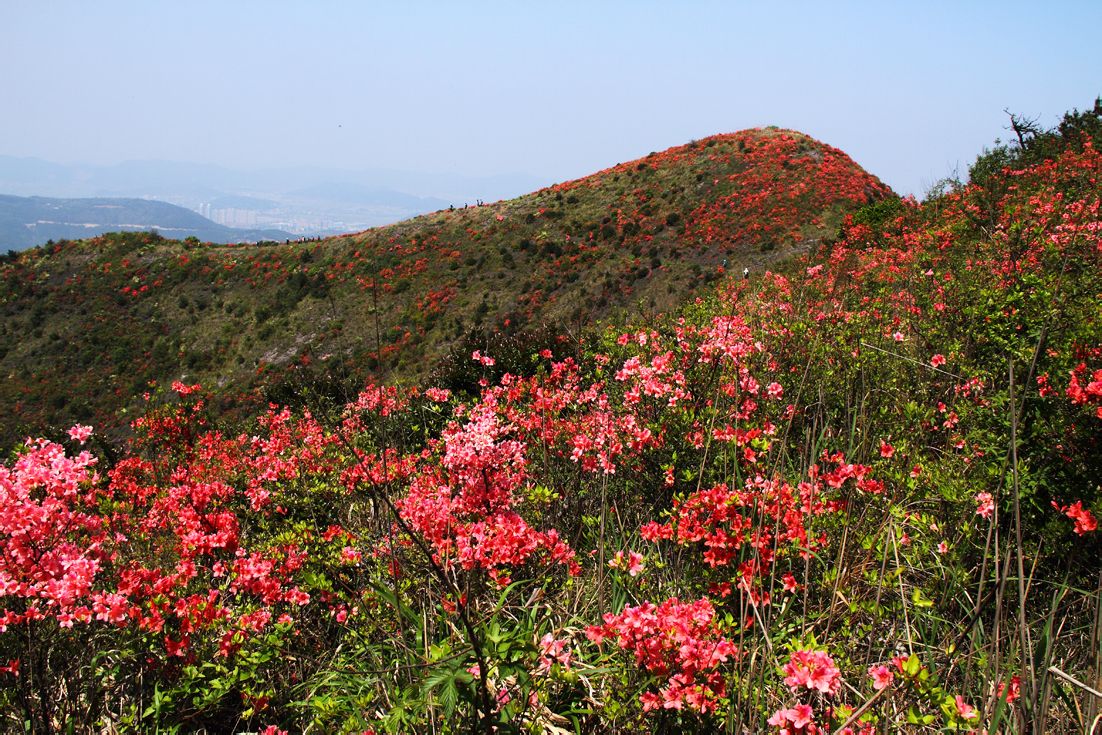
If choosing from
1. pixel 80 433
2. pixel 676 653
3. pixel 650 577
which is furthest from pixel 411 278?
pixel 676 653

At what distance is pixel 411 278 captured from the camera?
35.2 meters

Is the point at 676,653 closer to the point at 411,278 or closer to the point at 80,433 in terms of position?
the point at 80,433

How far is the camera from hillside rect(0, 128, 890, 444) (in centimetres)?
2950

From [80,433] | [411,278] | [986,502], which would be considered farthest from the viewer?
[411,278]

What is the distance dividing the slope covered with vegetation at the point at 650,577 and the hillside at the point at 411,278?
69.6ft

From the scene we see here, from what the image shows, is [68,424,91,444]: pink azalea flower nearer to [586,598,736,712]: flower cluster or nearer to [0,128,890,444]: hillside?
[586,598,736,712]: flower cluster

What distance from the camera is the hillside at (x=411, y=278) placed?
2950cm

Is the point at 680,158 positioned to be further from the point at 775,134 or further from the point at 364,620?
the point at 364,620

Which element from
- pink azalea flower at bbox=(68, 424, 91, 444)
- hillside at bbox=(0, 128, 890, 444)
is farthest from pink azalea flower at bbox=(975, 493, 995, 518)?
hillside at bbox=(0, 128, 890, 444)

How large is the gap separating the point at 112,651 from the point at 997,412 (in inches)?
162

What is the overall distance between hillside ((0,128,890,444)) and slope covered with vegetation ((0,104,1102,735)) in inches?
836

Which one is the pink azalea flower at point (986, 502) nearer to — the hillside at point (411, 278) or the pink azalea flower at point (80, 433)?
the pink azalea flower at point (80, 433)

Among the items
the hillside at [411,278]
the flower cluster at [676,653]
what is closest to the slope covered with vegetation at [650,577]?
the flower cluster at [676,653]

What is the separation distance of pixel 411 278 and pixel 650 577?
113 ft
